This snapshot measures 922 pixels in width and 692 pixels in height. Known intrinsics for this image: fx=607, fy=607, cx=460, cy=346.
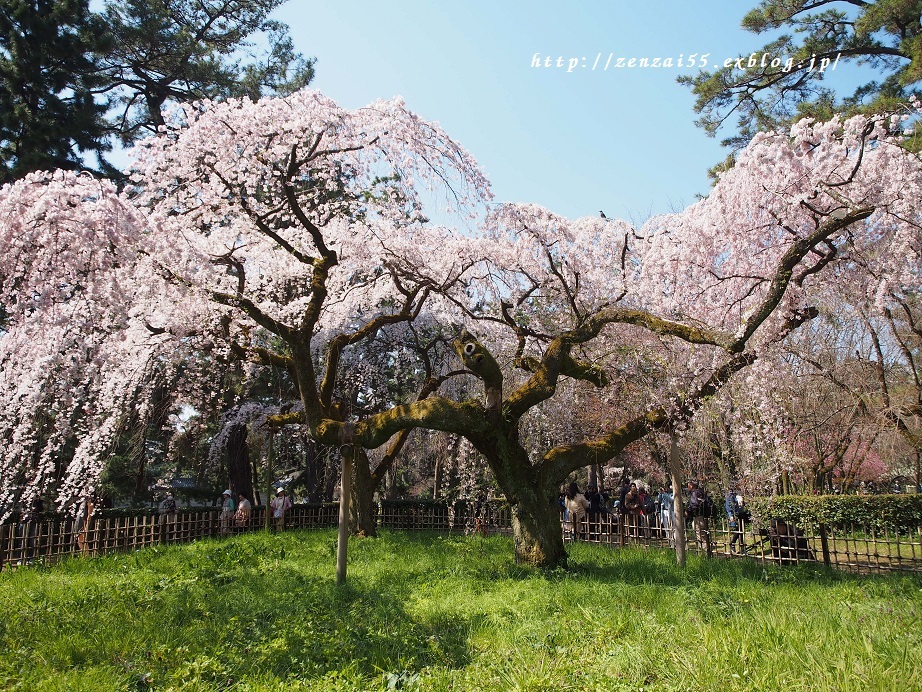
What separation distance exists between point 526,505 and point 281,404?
9.95 m

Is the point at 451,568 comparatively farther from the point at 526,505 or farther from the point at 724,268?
the point at 724,268

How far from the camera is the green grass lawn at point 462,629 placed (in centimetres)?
382

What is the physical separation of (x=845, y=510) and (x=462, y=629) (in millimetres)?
8379

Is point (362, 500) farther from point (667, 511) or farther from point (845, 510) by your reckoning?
point (845, 510)

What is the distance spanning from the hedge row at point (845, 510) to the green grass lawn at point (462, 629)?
7.04ft

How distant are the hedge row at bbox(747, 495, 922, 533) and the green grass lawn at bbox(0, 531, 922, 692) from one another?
2.15 m

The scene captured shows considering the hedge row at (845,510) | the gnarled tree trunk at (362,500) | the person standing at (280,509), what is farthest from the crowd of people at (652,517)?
the person standing at (280,509)

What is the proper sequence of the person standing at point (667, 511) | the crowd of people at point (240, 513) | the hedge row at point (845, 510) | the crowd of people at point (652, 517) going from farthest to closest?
the crowd of people at point (240, 513) < the person standing at point (667, 511) < the crowd of people at point (652, 517) < the hedge row at point (845, 510)

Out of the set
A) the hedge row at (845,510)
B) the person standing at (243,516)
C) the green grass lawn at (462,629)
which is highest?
the hedge row at (845,510)

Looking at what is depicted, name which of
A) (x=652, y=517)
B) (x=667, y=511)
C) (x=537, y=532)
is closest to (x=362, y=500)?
(x=537, y=532)

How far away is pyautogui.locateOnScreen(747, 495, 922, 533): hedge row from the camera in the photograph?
984 centimetres

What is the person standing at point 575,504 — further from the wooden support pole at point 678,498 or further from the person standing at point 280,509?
the person standing at point 280,509

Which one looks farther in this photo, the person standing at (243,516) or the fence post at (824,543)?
the person standing at (243,516)

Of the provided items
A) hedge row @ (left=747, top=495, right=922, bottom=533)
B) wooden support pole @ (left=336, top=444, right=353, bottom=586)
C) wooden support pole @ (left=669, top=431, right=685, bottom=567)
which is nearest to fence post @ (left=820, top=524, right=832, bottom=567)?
hedge row @ (left=747, top=495, right=922, bottom=533)
